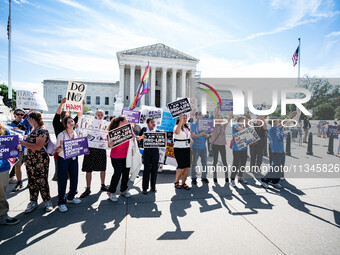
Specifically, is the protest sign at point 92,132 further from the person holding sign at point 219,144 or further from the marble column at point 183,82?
the marble column at point 183,82

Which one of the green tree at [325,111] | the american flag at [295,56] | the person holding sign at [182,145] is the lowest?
the person holding sign at [182,145]

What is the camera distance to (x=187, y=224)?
326 cm

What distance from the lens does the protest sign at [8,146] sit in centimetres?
299

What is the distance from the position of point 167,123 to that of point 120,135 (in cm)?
243

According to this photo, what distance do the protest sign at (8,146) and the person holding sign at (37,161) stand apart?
0.29 metres

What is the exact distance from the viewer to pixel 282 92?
5.60 m

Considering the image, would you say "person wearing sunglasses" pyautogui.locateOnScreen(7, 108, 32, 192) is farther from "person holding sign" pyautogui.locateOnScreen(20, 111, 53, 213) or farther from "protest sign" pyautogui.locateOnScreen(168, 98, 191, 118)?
"protest sign" pyautogui.locateOnScreen(168, 98, 191, 118)

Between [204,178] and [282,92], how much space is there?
337 centimetres

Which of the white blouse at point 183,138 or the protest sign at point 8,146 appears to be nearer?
the protest sign at point 8,146

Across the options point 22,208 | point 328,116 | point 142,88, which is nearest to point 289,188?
point 328,116

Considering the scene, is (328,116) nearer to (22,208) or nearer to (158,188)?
(158,188)

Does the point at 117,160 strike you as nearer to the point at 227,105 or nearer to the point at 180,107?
the point at 180,107

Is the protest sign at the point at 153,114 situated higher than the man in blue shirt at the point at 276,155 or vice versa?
the protest sign at the point at 153,114

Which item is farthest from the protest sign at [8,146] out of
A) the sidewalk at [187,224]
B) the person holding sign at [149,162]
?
the person holding sign at [149,162]
